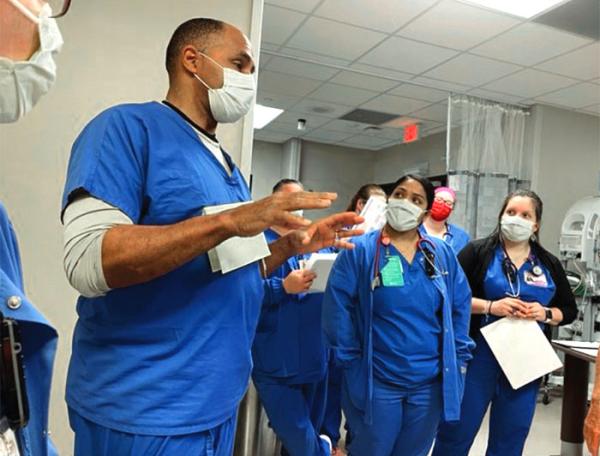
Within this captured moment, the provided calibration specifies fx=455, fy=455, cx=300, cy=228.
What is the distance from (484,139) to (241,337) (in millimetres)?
4389

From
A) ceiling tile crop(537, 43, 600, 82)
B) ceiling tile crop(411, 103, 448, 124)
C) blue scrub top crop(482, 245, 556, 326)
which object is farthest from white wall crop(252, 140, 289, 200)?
blue scrub top crop(482, 245, 556, 326)

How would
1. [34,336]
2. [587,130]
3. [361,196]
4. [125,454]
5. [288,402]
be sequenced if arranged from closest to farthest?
1. [34,336]
2. [125,454]
3. [288,402]
4. [361,196]
5. [587,130]

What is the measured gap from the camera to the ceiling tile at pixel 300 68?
13.8 ft

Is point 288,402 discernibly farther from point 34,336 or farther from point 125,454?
point 34,336

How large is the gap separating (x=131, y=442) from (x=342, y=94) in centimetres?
459

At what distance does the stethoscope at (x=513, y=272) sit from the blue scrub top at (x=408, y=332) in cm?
58

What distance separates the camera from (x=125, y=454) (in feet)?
2.69

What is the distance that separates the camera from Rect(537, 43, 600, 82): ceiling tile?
11.4 feet

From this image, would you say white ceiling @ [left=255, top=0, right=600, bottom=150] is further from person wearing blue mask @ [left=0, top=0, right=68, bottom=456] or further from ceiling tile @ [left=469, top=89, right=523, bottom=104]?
person wearing blue mask @ [left=0, top=0, right=68, bottom=456]

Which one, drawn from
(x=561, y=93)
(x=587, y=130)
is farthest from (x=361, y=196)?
(x=587, y=130)

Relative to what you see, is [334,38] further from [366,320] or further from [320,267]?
[366,320]

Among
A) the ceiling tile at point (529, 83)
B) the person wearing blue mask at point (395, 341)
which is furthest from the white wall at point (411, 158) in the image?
the person wearing blue mask at point (395, 341)

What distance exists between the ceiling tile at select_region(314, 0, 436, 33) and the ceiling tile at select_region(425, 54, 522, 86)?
82 centimetres

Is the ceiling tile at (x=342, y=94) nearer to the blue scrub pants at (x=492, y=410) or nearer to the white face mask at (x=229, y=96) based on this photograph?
the blue scrub pants at (x=492, y=410)
